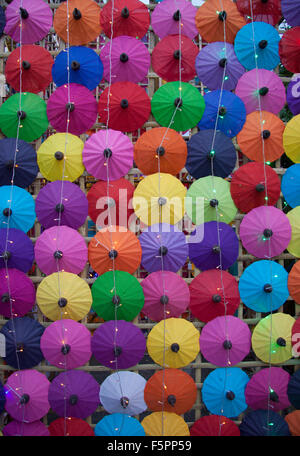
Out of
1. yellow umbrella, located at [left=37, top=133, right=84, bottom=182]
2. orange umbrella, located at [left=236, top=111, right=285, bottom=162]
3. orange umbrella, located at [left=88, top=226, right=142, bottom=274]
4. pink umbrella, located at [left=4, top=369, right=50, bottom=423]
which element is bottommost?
pink umbrella, located at [left=4, top=369, right=50, bottom=423]

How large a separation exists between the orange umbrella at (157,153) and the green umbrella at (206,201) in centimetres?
21

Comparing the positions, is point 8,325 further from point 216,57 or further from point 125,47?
point 216,57

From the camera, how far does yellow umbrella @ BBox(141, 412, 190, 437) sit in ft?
7.84

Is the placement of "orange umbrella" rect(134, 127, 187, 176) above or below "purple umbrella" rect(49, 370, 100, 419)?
above

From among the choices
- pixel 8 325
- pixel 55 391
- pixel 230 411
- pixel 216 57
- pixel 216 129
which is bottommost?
pixel 230 411

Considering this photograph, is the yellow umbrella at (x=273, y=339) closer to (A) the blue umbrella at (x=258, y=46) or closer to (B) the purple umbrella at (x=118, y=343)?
(B) the purple umbrella at (x=118, y=343)

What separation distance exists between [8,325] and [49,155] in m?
1.26

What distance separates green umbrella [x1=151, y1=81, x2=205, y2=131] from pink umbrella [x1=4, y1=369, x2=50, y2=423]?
6.79 feet

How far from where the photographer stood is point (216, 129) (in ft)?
8.34

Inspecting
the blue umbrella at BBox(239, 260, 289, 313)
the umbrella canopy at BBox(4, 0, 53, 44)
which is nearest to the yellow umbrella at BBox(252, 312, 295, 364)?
the blue umbrella at BBox(239, 260, 289, 313)

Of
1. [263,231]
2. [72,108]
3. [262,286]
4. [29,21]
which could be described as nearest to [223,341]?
[262,286]

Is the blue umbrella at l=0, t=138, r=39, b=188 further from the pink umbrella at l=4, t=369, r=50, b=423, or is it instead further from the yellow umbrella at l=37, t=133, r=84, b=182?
the pink umbrella at l=4, t=369, r=50, b=423

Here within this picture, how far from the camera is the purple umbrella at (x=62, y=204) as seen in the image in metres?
2.42
